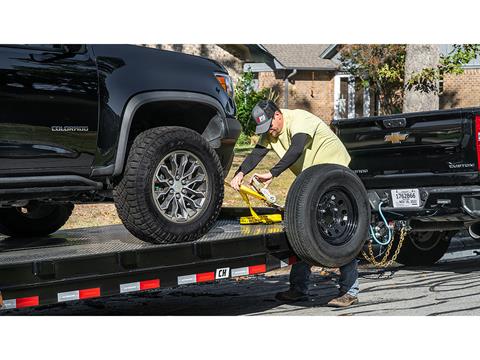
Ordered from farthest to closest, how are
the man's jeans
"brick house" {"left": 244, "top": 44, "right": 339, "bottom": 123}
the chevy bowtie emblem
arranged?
"brick house" {"left": 244, "top": 44, "right": 339, "bottom": 123} < the chevy bowtie emblem < the man's jeans

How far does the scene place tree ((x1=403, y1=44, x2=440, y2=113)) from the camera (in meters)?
16.9

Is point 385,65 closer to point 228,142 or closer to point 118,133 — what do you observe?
point 228,142

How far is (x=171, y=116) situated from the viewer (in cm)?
720

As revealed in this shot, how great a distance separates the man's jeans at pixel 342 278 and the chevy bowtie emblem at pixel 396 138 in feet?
6.48

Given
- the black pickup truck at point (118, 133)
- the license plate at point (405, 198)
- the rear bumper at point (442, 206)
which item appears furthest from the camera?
the license plate at point (405, 198)

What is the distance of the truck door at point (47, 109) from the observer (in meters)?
5.98

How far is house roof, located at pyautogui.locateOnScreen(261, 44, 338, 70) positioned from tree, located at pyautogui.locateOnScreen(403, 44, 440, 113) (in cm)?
1538

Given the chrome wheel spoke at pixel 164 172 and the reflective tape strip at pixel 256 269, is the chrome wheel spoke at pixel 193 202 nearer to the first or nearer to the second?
the chrome wheel spoke at pixel 164 172

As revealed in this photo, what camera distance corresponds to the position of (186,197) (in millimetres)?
6801

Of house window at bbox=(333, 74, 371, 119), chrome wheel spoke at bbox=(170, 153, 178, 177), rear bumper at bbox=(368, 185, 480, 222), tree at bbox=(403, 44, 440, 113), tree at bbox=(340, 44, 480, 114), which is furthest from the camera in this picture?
house window at bbox=(333, 74, 371, 119)

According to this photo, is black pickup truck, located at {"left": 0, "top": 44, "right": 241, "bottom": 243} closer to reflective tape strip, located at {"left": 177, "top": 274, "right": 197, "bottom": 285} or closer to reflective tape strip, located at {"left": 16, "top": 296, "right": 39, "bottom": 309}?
reflective tape strip, located at {"left": 177, "top": 274, "right": 197, "bottom": 285}

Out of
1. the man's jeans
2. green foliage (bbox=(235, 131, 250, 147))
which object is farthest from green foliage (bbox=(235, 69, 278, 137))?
the man's jeans

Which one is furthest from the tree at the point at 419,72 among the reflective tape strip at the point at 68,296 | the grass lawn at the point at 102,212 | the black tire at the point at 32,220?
the reflective tape strip at the point at 68,296

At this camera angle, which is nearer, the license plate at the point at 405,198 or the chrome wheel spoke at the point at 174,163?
the chrome wheel spoke at the point at 174,163
